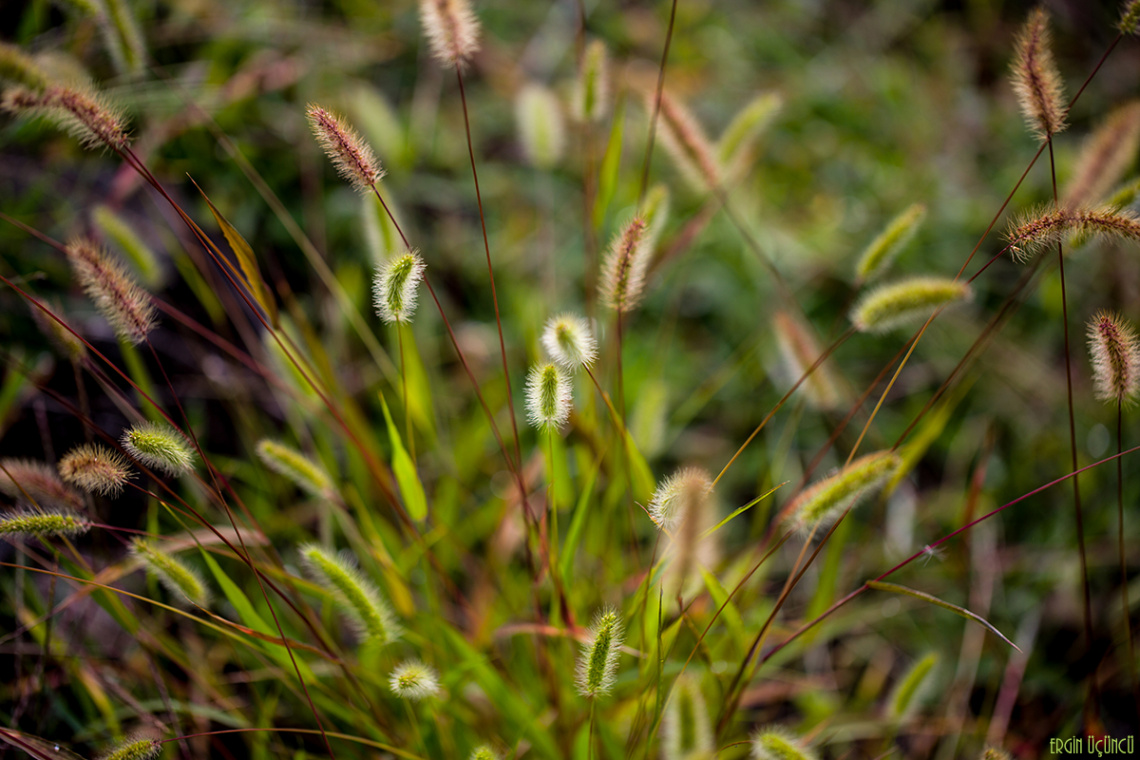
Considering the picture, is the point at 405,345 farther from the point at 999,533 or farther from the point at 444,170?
the point at 999,533

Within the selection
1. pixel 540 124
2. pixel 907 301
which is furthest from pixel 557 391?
pixel 540 124

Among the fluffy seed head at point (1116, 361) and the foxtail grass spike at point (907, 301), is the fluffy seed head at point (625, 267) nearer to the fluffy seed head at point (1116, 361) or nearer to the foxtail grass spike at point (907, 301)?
the foxtail grass spike at point (907, 301)

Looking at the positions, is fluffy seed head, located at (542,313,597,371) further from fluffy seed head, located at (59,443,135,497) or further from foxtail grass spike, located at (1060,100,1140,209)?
foxtail grass spike, located at (1060,100,1140,209)

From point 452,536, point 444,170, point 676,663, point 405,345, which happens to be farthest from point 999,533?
point 444,170

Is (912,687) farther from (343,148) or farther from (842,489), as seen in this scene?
(343,148)

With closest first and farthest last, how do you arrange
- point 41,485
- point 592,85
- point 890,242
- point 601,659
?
point 601,659 → point 41,485 → point 890,242 → point 592,85

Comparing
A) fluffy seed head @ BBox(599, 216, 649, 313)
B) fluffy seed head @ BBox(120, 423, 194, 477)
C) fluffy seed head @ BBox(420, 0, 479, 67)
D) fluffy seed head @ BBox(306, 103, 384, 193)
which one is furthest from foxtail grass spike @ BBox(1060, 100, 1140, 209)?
fluffy seed head @ BBox(120, 423, 194, 477)
